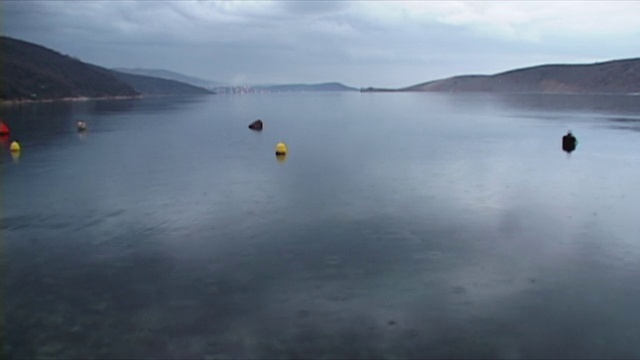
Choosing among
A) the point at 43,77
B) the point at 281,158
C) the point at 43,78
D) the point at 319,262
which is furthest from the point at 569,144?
the point at 43,77

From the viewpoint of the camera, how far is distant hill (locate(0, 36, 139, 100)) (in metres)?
128

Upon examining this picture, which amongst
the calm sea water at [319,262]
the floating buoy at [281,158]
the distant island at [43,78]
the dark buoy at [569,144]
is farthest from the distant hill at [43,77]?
the dark buoy at [569,144]

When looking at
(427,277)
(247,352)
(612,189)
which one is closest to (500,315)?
(427,277)

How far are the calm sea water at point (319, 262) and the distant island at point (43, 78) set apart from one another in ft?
356

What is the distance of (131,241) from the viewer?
1512 cm

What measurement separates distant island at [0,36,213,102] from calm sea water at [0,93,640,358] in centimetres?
10857

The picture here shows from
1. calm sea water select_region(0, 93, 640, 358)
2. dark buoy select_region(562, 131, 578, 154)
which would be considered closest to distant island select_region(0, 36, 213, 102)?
calm sea water select_region(0, 93, 640, 358)

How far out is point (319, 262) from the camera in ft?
44.2

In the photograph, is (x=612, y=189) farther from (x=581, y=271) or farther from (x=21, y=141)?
(x=21, y=141)

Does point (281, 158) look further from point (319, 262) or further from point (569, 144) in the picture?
point (569, 144)

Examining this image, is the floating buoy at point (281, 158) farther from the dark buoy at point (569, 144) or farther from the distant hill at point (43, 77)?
the distant hill at point (43, 77)

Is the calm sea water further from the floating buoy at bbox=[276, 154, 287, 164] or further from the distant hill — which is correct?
the distant hill

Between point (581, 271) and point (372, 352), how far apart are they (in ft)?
22.3

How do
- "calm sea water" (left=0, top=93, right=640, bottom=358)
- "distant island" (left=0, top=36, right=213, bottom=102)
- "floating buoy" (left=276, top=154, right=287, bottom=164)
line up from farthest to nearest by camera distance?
1. "distant island" (left=0, top=36, right=213, bottom=102)
2. "floating buoy" (left=276, top=154, right=287, bottom=164)
3. "calm sea water" (left=0, top=93, right=640, bottom=358)
